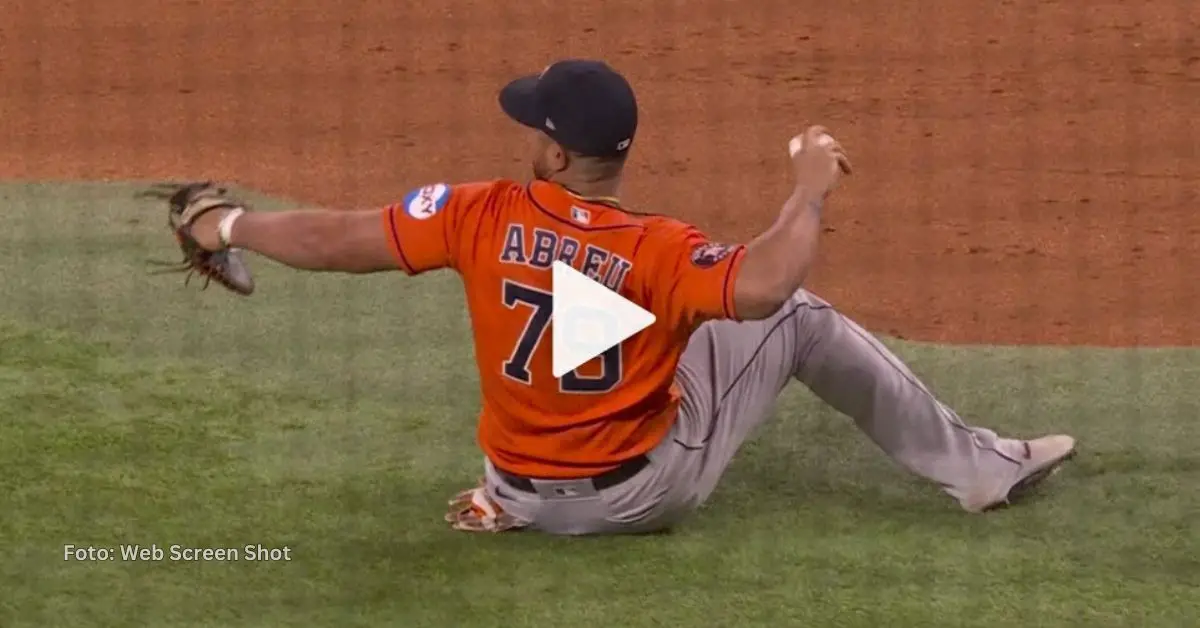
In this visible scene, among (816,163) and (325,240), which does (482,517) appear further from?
(816,163)

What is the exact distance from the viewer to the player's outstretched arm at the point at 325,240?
2.53m

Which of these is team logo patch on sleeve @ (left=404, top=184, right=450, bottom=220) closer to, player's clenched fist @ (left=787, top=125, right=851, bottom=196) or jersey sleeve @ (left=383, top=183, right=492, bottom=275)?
jersey sleeve @ (left=383, top=183, right=492, bottom=275)

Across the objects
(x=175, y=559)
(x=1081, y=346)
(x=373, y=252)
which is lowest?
(x=1081, y=346)

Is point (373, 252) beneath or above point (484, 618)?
above

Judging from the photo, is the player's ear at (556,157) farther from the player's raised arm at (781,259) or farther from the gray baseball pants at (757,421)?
the gray baseball pants at (757,421)

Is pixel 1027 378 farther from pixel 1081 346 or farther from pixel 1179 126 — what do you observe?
pixel 1179 126

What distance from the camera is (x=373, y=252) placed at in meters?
Result: 2.53

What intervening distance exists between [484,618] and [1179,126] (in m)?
4.77

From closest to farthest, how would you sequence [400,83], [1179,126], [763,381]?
[763,381] → [1179,126] → [400,83]

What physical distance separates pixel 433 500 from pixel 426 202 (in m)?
0.70

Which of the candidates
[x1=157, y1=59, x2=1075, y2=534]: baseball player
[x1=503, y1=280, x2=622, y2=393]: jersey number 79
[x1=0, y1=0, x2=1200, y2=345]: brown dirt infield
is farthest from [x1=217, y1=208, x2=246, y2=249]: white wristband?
[x1=0, y1=0, x2=1200, y2=345]: brown dirt infield

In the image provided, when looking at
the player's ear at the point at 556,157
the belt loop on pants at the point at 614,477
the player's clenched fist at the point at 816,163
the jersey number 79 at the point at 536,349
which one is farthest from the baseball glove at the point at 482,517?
the player's clenched fist at the point at 816,163

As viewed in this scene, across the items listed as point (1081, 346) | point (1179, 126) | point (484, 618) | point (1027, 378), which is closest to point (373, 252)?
point (484, 618)

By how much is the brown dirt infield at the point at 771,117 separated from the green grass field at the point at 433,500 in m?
1.17
